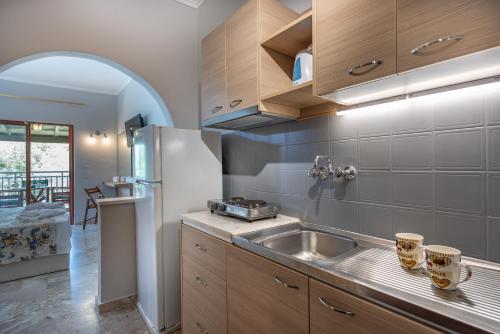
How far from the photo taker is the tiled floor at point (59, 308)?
198cm

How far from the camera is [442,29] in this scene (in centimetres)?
72

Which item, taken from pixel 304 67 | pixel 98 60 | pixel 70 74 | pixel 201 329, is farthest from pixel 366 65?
pixel 70 74

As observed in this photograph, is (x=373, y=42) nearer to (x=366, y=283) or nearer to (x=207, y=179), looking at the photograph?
(x=366, y=283)

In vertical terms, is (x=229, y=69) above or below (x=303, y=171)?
above

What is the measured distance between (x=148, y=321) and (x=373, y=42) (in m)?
2.39

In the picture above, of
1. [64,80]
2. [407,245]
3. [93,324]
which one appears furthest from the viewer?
[64,80]

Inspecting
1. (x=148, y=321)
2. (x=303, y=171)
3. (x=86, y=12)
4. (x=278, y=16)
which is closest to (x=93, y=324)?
(x=148, y=321)

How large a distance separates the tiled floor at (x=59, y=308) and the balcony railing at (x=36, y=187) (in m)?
3.04

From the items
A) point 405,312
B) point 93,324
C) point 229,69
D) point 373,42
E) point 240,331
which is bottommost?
point 93,324

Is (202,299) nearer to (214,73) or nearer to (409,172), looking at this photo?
(409,172)

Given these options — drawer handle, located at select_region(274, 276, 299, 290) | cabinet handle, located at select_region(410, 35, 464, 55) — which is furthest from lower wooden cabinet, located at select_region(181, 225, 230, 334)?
cabinet handle, located at select_region(410, 35, 464, 55)

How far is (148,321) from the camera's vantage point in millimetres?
1982

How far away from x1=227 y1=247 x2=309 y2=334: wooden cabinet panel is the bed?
112 inches

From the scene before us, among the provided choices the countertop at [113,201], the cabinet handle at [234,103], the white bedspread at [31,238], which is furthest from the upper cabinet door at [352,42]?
the white bedspread at [31,238]
